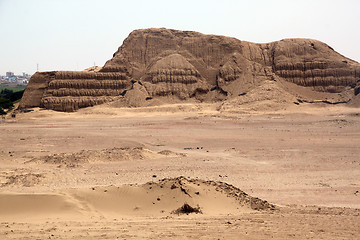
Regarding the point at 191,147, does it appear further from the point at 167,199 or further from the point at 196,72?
the point at 196,72

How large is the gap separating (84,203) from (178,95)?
131ft

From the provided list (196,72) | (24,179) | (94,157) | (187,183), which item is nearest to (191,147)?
(94,157)

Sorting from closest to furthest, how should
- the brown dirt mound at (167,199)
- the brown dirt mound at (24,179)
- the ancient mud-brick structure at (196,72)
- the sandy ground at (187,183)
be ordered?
1. the sandy ground at (187,183)
2. the brown dirt mound at (167,199)
3. the brown dirt mound at (24,179)
4. the ancient mud-brick structure at (196,72)

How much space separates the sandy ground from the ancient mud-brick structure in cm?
1646

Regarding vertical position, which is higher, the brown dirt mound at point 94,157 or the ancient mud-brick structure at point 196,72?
the ancient mud-brick structure at point 196,72

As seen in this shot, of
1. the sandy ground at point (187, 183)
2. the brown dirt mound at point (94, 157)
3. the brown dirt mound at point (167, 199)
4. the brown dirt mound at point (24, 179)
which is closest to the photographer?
the sandy ground at point (187, 183)

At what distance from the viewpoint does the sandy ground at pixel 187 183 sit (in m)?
7.10

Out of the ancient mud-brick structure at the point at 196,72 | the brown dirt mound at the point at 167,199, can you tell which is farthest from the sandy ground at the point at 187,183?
the ancient mud-brick structure at the point at 196,72

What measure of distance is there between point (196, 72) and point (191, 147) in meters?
30.2

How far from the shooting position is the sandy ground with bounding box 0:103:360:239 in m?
7.10

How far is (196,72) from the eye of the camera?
50.9 meters

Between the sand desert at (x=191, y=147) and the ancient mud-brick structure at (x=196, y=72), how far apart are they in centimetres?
16

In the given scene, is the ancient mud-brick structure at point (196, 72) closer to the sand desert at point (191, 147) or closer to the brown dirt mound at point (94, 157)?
the sand desert at point (191, 147)

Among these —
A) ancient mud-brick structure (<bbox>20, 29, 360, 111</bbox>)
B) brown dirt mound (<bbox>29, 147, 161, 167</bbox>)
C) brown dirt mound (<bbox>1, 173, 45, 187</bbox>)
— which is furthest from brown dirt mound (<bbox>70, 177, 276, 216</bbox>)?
ancient mud-brick structure (<bbox>20, 29, 360, 111</bbox>)
